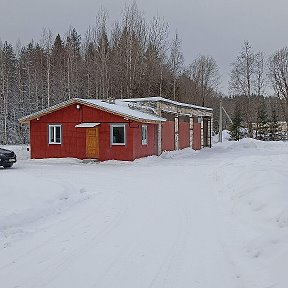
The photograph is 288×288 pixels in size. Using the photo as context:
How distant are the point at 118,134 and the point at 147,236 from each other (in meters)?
18.0

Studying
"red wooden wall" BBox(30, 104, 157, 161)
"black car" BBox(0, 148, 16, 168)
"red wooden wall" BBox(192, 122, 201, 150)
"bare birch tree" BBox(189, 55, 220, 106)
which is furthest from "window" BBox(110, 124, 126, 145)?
"bare birch tree" BBox(189, 55, 220, 106)

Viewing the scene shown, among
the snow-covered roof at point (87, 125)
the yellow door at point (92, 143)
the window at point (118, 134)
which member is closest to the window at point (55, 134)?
the snow-covered roof at point (87, 125)

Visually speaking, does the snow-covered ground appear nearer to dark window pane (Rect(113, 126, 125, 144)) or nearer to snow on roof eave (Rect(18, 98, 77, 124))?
dark window pane (Rect(113, 126, 125, 144))

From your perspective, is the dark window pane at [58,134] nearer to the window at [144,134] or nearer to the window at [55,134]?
the window at [55,134]

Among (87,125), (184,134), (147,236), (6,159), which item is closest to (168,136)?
(184,134)

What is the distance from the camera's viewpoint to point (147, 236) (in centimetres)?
754

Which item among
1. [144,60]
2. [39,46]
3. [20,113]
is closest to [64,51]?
[39,46]

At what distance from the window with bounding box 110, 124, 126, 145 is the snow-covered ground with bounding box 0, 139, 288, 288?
37.9 feet

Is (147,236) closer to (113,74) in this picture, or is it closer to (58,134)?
(58,134)

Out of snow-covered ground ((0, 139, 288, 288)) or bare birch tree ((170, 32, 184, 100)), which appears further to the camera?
bare birch tree ((170, 32, 184, 100))

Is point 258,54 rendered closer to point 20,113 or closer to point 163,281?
point 20,113

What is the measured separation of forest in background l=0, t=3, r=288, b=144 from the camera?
47188 millimetres

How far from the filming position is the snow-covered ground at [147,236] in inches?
213

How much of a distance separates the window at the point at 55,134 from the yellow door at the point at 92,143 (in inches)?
76.8
